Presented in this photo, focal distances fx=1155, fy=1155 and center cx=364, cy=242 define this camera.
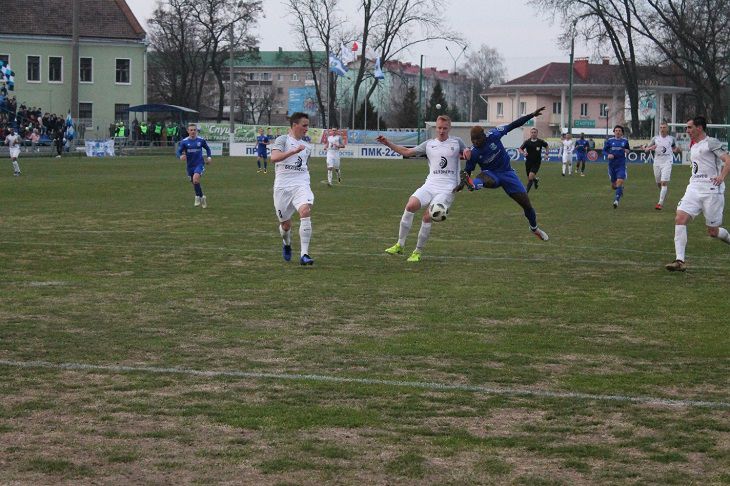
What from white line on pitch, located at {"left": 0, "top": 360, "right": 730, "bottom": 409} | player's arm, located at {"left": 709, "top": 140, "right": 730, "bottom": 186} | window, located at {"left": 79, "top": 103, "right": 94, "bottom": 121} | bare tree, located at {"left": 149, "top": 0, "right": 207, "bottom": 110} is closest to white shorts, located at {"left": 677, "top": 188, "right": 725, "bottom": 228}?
player's arm, located at {"left": 709, "top": 140, "right": 730, "bottom": 186}

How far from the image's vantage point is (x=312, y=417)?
684 cm

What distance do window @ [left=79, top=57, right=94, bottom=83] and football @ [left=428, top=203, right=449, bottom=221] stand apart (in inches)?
2801

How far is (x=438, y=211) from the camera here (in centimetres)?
1530

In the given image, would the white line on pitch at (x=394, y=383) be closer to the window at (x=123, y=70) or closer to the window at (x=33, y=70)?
the window at (x=33, y=70)

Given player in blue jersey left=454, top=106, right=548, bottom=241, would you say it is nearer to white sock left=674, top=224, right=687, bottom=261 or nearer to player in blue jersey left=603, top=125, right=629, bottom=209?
white sock left=674, top=224, right=687, bottom=261

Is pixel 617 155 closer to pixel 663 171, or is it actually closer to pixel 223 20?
pixel 663 171

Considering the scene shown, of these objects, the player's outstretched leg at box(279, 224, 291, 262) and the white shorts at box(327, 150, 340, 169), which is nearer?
the player's outstretched leg at box(279, 224, 291, 262)

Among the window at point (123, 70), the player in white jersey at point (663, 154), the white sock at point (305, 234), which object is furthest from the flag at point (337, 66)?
the white sock at point (305, 234)

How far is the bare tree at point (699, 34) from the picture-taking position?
76.9m

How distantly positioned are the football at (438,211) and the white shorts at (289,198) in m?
1.61

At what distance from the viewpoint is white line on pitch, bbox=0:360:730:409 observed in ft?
24.1

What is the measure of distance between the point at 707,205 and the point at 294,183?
532cm

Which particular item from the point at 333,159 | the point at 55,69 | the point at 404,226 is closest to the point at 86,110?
the point at 55,69

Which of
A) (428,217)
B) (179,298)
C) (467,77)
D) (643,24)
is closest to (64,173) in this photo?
(428,217)
